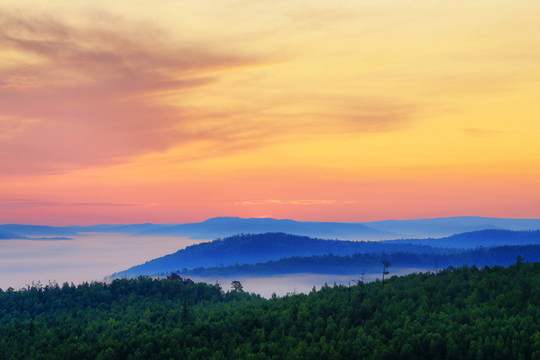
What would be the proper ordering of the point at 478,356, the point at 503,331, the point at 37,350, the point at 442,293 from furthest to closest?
the point at 442,293 < the point at 37,350 < the point at 503,331 < the point at 478,356

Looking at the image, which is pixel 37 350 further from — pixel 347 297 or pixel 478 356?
pixel 478 356

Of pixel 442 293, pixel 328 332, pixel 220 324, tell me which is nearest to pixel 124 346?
pixel 220 324

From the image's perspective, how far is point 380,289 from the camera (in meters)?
130

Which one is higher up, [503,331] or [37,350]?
[503,331]

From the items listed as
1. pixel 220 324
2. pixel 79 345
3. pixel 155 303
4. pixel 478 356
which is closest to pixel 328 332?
pixel 220 324

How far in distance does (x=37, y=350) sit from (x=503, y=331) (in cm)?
8716

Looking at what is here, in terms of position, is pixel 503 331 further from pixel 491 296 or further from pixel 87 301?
pixel 87 301

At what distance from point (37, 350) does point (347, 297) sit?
6977cm

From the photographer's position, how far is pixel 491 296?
361 ft

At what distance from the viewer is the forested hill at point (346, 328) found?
261 ft

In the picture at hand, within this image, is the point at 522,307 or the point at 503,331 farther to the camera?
the point at 522,307

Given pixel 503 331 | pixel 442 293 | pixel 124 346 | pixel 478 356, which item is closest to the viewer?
pixel 478 356

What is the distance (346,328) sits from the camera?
9812cm

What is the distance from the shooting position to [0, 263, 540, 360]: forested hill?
261ft
